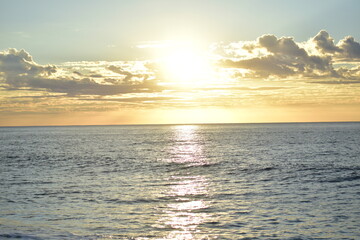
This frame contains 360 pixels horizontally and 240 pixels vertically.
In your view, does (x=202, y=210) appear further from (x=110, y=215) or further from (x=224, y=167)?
(x=224, y=167)

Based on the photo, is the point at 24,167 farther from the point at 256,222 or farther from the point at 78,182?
the point at 256,222

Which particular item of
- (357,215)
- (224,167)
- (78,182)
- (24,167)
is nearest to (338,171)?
(224,167)

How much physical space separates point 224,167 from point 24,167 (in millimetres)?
29719

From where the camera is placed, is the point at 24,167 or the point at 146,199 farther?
the point at 24,167

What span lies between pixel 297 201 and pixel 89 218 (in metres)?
15.9

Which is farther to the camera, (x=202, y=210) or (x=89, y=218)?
(x=202, y=210)

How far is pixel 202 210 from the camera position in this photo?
2706 cm

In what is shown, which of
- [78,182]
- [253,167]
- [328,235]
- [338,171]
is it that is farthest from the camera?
[253,167]

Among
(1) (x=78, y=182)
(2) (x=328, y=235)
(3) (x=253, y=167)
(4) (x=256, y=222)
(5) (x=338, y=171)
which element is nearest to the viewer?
(2) (x=328, y=235)

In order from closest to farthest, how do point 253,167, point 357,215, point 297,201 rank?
point 357,215 → point 297,201 → point 253,167

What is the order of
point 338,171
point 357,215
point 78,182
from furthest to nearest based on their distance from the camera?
point 338,171, point 78,182, point 357,215

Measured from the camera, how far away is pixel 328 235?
69.3ft

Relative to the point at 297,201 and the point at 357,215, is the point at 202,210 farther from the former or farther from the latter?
the point at 357,215

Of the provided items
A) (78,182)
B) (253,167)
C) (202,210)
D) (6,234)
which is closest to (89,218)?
(6,234)
